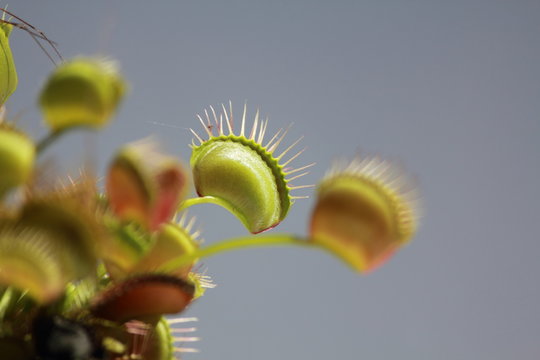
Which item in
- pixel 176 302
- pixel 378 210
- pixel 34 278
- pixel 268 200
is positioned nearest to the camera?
pixel 34 278

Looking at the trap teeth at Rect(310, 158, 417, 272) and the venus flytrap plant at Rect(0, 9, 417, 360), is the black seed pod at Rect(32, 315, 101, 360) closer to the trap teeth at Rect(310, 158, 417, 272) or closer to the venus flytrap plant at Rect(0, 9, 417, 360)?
the venus flytrap plant at Rect(0, 9, 417, 360)

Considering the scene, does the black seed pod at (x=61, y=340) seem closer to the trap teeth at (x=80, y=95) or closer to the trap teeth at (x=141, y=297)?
the trap teeth at (x=141, y=297)

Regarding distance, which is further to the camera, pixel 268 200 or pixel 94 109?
pixel 268 200

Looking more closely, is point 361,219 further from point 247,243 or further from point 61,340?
point 61,340

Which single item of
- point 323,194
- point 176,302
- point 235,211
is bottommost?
point 176,302

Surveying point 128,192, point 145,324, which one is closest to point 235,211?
point 145,324

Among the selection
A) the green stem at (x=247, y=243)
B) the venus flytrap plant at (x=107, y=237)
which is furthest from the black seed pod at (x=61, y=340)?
the green stem at (x=247, y=243)

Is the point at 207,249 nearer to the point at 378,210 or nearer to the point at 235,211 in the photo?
the point at 378,210

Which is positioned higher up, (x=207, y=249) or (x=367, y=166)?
(x=367, y=166)

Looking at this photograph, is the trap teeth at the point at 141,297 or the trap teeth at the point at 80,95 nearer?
the trap teeth at the point at 80,95
